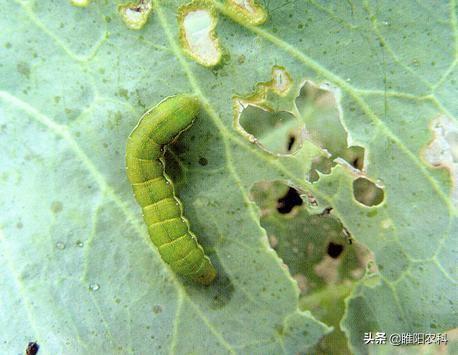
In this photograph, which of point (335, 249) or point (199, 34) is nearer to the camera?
point (199, 34)

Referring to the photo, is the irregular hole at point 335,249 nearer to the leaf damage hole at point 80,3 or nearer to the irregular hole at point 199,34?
the irregular hole at point 199,34

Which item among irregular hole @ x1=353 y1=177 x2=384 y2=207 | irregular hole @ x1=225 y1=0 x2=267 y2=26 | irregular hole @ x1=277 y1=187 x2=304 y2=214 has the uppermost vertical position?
irregular hole @ x1=225 y1=0 x2=267 y2=26

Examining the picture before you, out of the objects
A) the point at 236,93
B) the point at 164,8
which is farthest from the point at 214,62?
the point at 164,8

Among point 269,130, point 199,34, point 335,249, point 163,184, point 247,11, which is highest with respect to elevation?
point 247,11

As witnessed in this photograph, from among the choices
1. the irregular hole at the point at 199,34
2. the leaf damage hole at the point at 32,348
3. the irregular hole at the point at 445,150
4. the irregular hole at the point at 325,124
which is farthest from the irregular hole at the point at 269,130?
the leaf damage hole at the point at 32,348

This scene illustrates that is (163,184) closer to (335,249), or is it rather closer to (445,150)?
(335,249)

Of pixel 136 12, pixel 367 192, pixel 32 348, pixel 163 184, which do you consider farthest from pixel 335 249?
pixel 32 348

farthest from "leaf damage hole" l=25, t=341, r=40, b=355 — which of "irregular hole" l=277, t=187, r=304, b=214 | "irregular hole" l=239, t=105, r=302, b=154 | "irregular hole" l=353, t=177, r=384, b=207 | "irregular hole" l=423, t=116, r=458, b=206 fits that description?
"irregular hole" l=423, t=116, r=458, b=206

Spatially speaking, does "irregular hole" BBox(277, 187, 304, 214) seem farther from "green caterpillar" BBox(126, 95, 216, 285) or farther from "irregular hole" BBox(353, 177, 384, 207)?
"green caterpillar" BBox(126, 95, 216, 285)
